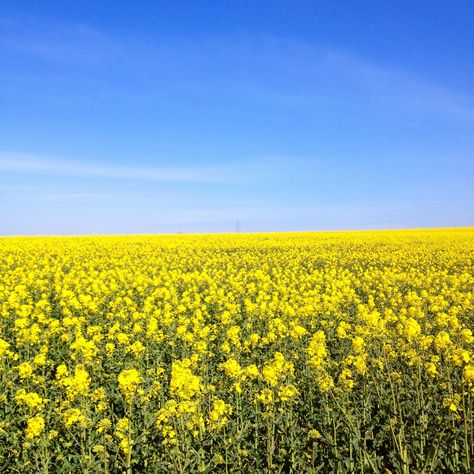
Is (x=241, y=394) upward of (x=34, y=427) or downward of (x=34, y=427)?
downward

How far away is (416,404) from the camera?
17.7ft

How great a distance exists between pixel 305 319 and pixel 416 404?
426cm

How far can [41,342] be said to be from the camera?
8.20 metres

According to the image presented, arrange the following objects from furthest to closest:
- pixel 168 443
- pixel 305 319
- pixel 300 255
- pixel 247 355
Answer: pixel 300 255 → pixel 305 319 → pixel 247 355 → pixel 168 443

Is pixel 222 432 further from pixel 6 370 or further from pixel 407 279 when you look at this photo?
pixel 407 279

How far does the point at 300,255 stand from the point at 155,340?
1661 centimetres

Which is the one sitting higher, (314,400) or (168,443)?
(168,443)

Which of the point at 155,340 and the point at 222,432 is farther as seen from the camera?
the point at 155,340

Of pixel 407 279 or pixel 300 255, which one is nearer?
pixel 407 279

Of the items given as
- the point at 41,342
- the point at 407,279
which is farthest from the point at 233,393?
the point at 407,279

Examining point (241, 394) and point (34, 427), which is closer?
point (34, 427)

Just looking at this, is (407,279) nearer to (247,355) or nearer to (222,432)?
(247,355)

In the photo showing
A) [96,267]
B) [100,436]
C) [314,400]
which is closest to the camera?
[100,436]

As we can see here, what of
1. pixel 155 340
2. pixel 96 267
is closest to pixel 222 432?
pixel 155 340
